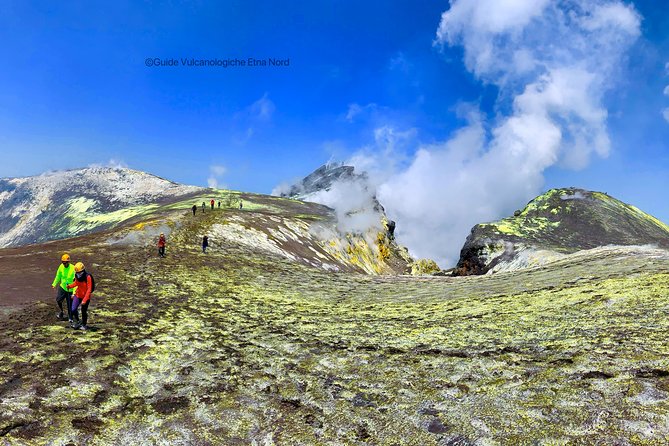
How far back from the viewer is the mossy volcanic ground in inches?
411

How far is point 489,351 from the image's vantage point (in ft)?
50.1

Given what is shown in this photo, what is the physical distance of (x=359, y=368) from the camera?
15.5m

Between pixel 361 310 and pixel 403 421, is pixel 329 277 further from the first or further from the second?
pixel 403 421

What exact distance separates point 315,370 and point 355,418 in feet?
14.0

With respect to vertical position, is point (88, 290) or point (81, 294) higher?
point (88, 290)

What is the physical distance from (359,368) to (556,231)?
67.0 meters

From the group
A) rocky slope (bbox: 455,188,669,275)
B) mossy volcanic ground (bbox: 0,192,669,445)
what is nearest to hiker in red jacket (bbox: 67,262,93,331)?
mossy volcanic ground (bbox: 0,192,669,445)

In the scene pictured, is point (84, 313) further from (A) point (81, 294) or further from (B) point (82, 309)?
(A) point (81, 294)

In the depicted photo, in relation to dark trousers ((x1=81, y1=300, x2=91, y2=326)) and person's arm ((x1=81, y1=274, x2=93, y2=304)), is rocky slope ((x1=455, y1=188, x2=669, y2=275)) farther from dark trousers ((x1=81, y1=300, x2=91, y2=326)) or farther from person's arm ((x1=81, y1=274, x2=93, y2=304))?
dark trousers ((x1=81, y1=300, x2=91, y2=326))

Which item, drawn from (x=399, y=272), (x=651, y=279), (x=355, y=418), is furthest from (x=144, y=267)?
(x=399, y=272)

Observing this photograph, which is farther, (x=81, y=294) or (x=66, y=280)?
(x=66, y=280)

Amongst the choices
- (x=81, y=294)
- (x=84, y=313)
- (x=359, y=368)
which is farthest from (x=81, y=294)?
(x=359, y=368)

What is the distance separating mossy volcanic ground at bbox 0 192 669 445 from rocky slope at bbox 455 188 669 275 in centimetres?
3223

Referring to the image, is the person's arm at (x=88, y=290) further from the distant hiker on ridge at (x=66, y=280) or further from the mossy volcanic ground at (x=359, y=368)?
the mossy volcanic ground at (x=359, y=368)
